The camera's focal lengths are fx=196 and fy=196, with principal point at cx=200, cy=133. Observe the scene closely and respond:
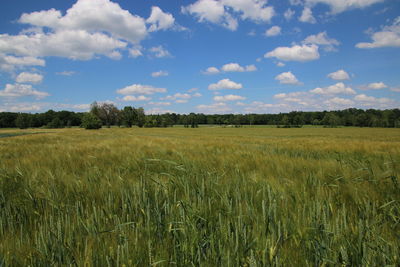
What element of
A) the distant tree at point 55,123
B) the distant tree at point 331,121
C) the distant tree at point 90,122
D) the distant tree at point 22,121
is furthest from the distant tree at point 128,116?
the distant tree at point 331,121

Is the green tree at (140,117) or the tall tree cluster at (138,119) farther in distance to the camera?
the green tree at (140,117)

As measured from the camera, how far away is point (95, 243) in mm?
996

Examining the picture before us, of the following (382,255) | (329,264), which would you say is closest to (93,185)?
(329,264)

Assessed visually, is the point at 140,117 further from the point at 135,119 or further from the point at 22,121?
the point at 22,121

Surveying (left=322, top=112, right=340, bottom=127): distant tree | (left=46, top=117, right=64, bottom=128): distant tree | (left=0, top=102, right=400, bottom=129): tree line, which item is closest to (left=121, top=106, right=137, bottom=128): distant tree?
(left=0, top=102, right=400, bottom=129): tree line

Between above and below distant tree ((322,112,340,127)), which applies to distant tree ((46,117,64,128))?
below

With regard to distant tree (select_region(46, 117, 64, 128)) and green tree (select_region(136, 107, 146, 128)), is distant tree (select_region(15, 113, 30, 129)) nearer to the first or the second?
distant tree (select_region(46, 117, 64, 128))

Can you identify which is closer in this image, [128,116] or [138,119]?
[128,116]

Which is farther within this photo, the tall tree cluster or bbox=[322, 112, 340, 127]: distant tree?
bbox=[322, 112, 340, 127]: distant tree

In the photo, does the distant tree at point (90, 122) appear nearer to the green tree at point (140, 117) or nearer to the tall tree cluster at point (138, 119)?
the tall tree cluster at point (138, 119)

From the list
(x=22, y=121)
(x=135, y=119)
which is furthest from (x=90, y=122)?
(x=22, y=121)

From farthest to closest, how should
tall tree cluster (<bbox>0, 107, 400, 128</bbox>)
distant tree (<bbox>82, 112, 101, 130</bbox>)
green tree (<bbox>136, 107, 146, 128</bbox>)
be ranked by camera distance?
green tree (<bbox>136, 107, 146, 128</bbox>), tall tree cluster (<bbox>0, 107, 400, 128</bbox>), distant tree (<bbox>82, 112, 101, 130</bbox>)

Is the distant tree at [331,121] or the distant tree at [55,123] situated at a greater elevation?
the distant tree at [331,121]

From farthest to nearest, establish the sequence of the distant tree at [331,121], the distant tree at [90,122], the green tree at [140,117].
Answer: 1. the green tree at [140,117]
2. the distant tree at [331,121]
3. the distant tree at [90,122]
